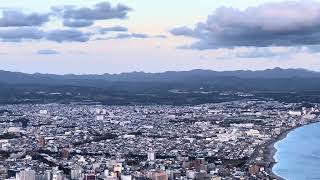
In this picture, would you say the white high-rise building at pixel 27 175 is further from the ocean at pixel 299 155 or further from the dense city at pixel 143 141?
the ocean at pixel 299 155

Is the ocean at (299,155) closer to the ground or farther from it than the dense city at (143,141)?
closer to the ground

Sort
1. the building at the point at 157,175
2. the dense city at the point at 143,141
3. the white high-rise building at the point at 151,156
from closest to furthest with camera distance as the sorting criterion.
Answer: the building at the point at 157,175
the dense city at the point at 143,141
the white high-rise building at the point at 151,156

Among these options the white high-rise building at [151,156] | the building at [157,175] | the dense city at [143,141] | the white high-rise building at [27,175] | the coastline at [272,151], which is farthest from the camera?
the white high-rise building at [151,156]

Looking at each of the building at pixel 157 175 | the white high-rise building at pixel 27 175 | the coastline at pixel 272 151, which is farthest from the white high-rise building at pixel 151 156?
the white high-rise building at pixel 27 175

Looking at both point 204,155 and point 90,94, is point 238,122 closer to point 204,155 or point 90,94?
point 204,155

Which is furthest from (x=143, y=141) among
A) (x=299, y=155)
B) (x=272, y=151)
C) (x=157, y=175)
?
(x=157, y=175)

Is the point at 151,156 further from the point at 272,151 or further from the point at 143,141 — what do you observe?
the point at 143,141

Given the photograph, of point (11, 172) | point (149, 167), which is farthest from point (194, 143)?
point (11, 172)
